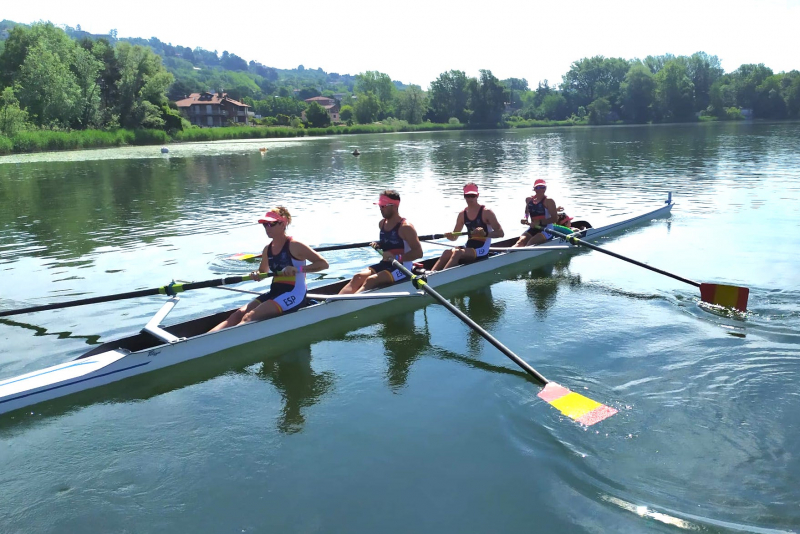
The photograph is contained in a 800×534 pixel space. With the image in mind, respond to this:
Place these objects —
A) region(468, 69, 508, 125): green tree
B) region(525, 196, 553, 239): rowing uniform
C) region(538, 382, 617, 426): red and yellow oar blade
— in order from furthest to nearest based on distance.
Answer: region(468, 69, 508, 125): green tree
region(525, 196, 553, 239): rowing uniform
region(538, 382, 617, 426): red and yellow oar blade

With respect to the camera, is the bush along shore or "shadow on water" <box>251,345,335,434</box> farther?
the bush along shore

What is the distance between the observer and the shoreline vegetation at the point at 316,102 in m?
59.8

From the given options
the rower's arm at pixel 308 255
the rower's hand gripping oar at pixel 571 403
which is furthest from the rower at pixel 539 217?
the rower's hand gripping oar at pixel 571 403

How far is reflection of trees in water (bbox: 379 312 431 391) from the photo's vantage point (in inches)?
294

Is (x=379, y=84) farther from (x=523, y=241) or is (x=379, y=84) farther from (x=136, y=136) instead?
(x=523, y=241)

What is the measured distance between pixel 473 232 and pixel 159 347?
6.42 meters

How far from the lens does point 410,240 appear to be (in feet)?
31.7

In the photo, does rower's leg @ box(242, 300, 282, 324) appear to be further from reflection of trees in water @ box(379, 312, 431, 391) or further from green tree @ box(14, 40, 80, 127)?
green tree @ box(14, 40, 80, 127)

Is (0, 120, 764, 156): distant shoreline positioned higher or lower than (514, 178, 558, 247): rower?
higher

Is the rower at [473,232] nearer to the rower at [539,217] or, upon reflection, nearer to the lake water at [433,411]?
the lake water at [433,411]

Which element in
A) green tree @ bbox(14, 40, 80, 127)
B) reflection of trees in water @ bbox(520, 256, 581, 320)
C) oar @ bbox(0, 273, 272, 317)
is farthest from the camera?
green tree @ bbox(14, 40, 80, 127)

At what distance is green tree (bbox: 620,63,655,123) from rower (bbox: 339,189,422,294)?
133536 mm

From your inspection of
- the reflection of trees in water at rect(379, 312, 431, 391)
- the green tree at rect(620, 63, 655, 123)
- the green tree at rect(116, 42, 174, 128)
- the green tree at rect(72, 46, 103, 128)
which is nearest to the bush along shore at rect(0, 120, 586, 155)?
the green tree at rect(116, 42, 174, 128)

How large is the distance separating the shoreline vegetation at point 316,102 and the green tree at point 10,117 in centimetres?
10
